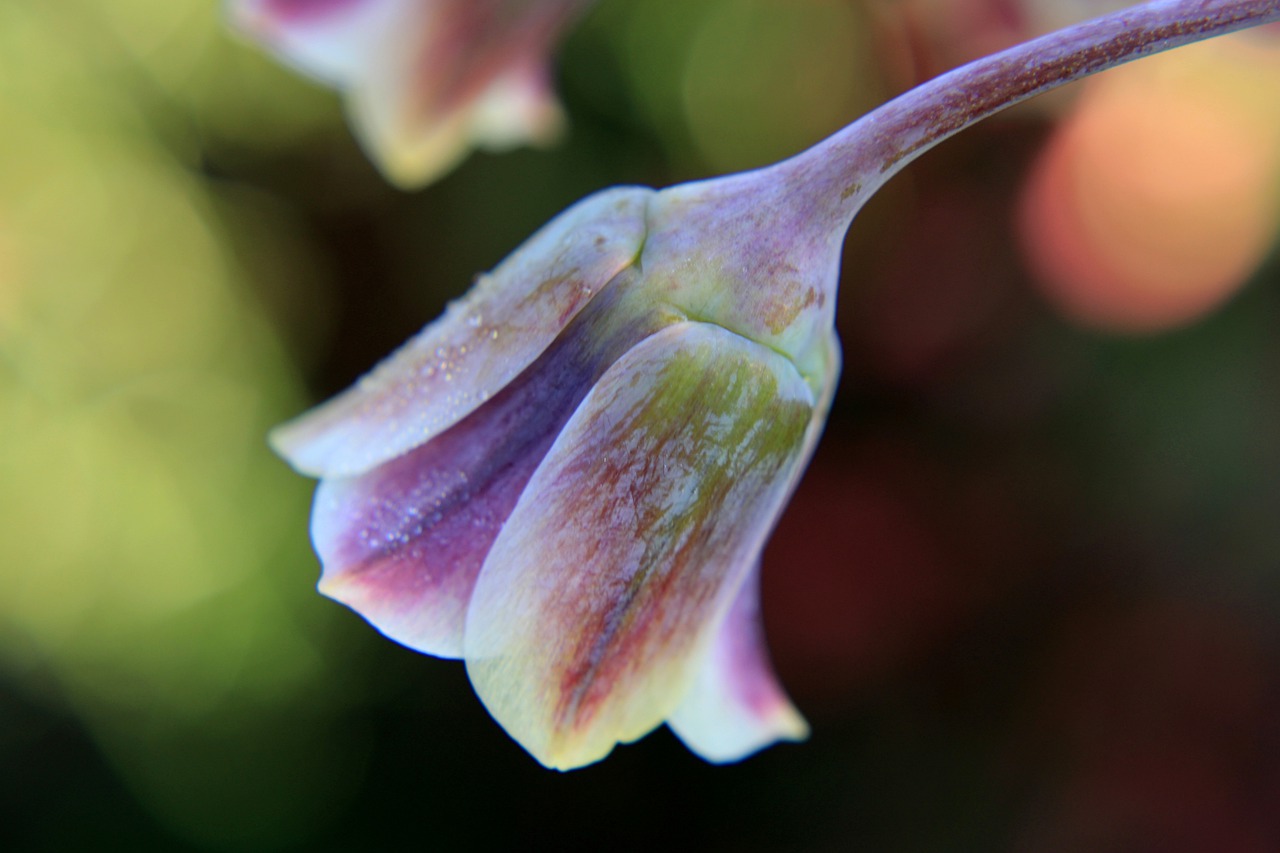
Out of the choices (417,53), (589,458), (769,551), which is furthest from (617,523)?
(769,551)

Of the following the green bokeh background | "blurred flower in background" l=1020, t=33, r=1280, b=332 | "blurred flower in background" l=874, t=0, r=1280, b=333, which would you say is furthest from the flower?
the green bokeh background

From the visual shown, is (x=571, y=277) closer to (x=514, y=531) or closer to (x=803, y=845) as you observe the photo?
(x=514, y=531)

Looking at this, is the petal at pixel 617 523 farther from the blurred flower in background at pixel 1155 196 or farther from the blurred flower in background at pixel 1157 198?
the blurred flower in background at pixel 1157 198

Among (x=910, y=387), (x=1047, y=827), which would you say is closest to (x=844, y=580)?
(x=910, y=387)

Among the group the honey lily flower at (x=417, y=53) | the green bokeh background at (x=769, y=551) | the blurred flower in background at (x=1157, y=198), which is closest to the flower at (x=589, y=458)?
the honey lily flower at (x=417, y=53)

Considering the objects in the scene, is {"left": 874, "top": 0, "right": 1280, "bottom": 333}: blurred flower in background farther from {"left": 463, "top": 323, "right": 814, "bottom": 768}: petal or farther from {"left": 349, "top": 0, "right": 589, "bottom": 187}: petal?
{"left": 463, "top": 323, "right": 814, "bottom": 768}: petal

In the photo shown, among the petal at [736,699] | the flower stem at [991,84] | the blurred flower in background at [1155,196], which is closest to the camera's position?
the flower stem at [991,84]
